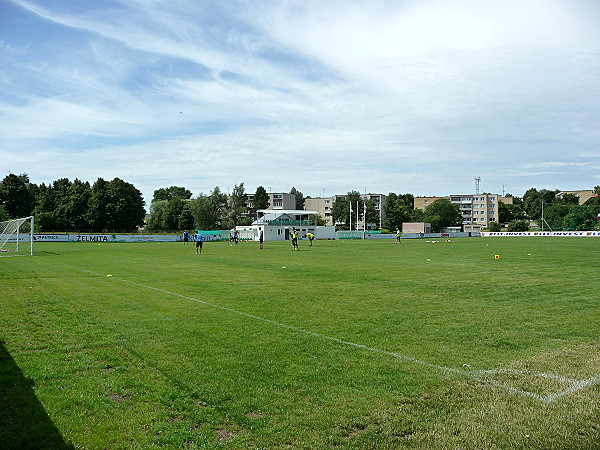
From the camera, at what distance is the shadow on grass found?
13.9ft

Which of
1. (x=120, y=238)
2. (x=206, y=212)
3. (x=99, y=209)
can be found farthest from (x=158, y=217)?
(x=120, y=238)

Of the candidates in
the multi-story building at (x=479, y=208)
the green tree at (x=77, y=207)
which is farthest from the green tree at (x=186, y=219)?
the multi-story building at (x=479, y=208)

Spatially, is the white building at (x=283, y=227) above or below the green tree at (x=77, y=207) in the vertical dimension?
below

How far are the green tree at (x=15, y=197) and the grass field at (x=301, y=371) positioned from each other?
93623 mm

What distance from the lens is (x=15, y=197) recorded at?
300 ft

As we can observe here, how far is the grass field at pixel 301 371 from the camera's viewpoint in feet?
14.5

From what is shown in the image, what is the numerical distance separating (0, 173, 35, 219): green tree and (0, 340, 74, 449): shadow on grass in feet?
331

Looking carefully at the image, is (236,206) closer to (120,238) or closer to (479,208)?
(120,238)

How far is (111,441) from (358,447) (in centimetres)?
241

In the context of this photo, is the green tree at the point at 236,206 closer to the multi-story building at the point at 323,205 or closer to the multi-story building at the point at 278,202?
the multi-story building at the point at 278,202

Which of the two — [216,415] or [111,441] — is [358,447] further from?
[111,441]

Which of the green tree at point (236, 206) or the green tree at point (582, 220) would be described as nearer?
the green tree at point (582, 220)

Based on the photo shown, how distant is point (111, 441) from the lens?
4273 millimetres

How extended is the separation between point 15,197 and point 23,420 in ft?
341
